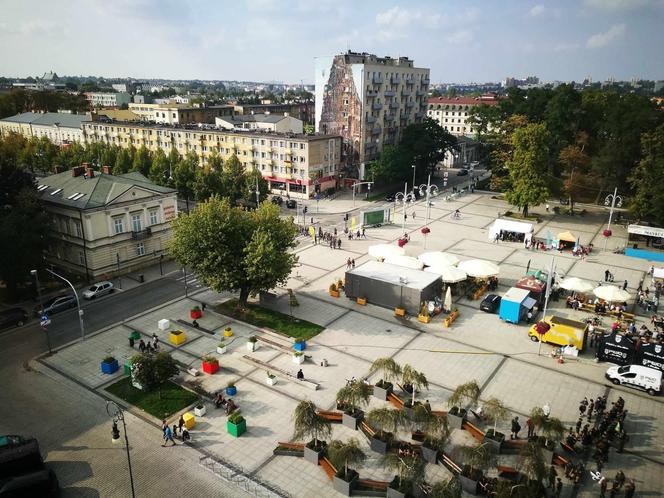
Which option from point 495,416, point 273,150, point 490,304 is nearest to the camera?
point 495,416

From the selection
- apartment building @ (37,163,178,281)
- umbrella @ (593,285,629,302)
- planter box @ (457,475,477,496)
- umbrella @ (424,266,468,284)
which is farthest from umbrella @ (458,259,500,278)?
apartment building @ (37,163,178,281)

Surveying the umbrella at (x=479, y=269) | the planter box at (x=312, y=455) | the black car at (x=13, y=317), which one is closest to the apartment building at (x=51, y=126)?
the black car at (x=13, y=317)

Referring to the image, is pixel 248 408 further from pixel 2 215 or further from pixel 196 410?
pixel 2 215

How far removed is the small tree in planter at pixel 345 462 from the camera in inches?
781

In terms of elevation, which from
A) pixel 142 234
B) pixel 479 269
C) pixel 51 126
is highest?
pixel 51 126

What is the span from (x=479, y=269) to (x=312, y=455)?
25183 millimetres

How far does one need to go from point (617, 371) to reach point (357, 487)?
1850 cm

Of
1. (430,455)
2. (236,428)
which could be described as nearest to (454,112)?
(430,455)

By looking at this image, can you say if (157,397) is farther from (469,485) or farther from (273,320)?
(469,485)

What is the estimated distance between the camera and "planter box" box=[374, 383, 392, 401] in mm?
26328

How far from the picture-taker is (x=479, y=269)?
41.4 metres

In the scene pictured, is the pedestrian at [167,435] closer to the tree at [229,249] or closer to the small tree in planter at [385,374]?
the small tree in planter at [385,374]

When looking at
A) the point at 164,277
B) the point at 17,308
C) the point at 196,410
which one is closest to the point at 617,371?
the point at 196,410

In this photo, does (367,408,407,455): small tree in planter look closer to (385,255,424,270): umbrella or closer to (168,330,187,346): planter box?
(168,330,187,346): planter box
